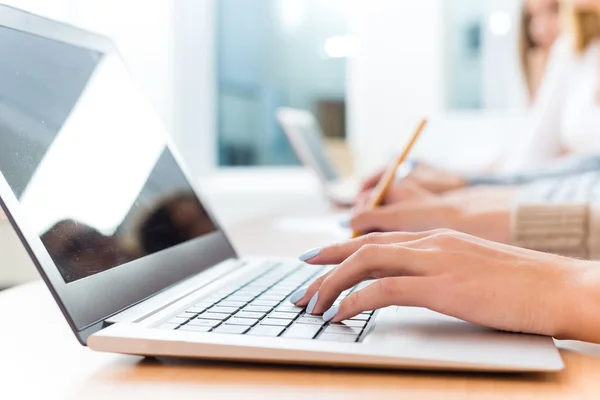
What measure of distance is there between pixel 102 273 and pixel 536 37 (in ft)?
8.28

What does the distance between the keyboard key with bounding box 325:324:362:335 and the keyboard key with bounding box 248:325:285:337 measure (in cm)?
3

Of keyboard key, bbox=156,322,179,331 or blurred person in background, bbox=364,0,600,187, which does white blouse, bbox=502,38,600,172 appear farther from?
keyboard key, bbox=156,322,179,331

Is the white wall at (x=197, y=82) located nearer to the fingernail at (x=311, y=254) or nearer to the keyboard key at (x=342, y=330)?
the fingernail at (x=311, y=254)

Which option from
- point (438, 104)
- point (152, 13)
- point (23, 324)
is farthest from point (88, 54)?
point (438, 104)

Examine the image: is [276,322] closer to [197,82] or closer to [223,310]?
[223,310]

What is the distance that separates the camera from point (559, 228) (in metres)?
0.89

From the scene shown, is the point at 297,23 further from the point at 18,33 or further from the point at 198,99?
the point at 18,33

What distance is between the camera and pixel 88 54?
74 cm

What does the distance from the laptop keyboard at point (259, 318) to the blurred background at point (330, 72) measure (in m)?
1.98

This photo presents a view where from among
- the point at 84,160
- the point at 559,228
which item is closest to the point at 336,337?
the point at 84,160

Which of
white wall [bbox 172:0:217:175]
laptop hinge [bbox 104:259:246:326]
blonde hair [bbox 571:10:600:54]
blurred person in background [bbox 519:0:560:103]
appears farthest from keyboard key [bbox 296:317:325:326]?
white wall [bbox 172:0:217:175]

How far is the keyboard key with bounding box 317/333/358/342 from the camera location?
461 mm

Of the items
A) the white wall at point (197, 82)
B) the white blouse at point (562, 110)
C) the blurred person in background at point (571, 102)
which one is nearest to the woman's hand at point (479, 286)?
the blurred person in background at point (571, 102)

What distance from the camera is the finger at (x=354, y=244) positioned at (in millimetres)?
560
